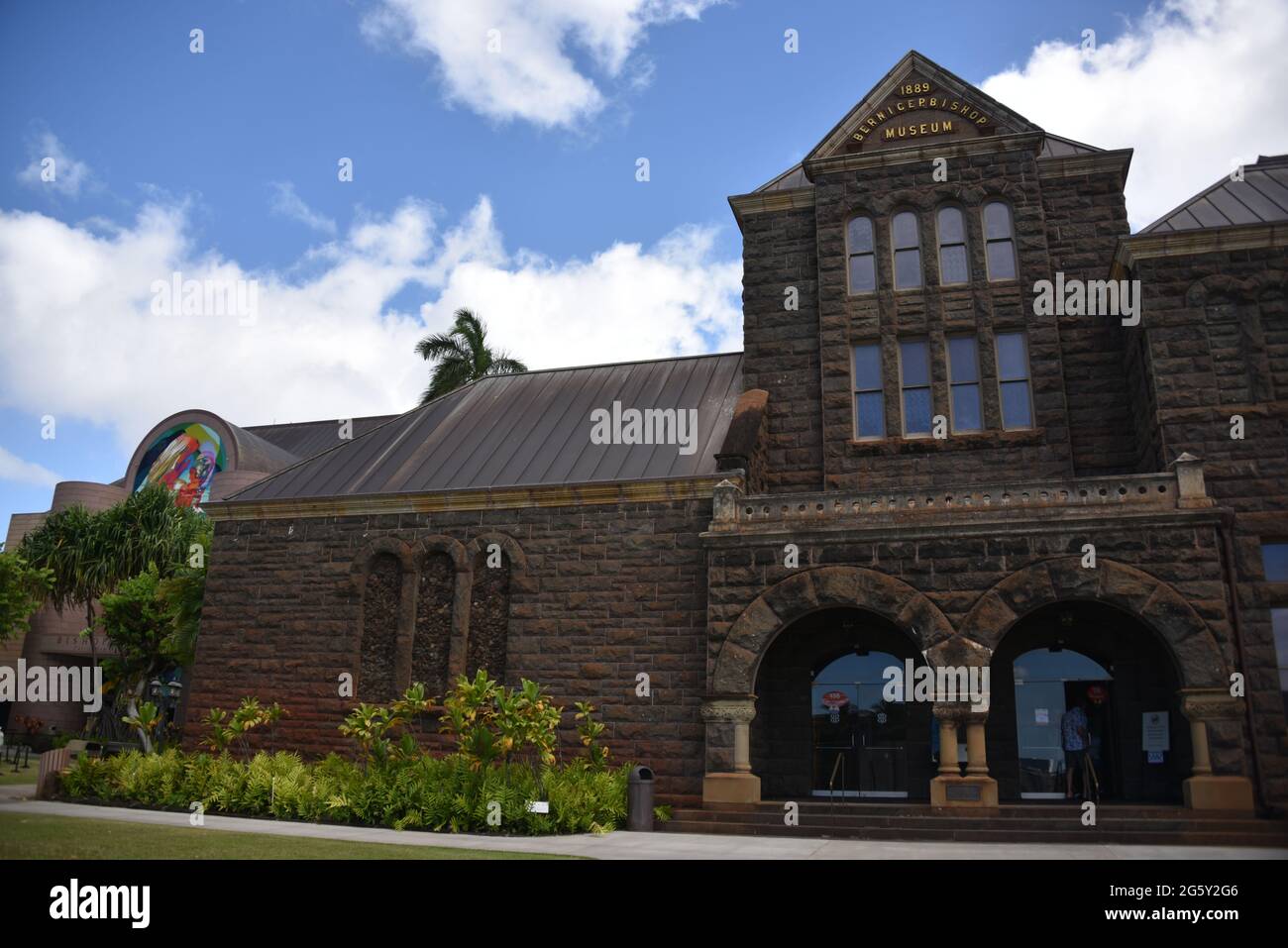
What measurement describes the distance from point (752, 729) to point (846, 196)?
37.0 feet

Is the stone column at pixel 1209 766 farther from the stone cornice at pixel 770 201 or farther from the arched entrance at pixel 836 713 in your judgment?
the stone cornice at pixel 770 201

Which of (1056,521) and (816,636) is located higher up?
(1056,521)

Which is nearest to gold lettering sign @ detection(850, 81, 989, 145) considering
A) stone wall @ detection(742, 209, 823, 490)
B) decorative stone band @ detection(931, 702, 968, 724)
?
stone wall @ detection(742, 209, 823, 490)

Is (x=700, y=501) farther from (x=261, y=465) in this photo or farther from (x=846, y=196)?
(x=261, y=465)

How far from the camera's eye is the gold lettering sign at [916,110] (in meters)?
21.0

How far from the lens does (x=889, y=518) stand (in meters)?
16.9

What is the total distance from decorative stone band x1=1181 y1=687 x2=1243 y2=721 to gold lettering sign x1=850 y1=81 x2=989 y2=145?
12184mm

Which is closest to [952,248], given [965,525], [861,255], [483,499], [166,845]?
[861,255]

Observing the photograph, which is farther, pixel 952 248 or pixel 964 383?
pixel 952 248

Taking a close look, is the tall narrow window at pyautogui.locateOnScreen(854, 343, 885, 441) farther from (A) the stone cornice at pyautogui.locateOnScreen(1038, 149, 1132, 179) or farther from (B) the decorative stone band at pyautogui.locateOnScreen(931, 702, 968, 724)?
(B) the decorative stone band at pyautogui.locateOnScreen(931, 702, 968, 724)

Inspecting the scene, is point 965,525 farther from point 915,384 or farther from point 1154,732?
point 1154,732

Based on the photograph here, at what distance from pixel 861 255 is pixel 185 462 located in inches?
1284
